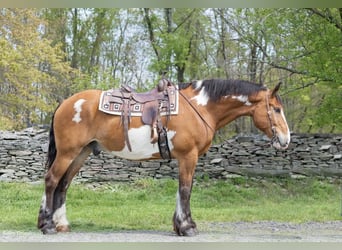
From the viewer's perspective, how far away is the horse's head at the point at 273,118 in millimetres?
5188

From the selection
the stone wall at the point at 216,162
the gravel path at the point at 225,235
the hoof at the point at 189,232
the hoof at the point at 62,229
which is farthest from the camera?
the stone wall at the point at 216,162

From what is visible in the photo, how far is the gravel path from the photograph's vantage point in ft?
15.6

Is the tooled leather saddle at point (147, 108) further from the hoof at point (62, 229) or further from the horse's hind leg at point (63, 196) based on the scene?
the hoof at point (62, 229)

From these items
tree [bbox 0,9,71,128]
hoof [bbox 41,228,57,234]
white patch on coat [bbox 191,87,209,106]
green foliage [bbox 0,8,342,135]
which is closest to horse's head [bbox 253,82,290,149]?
white patch on coat [bbox 191,87,209,106]

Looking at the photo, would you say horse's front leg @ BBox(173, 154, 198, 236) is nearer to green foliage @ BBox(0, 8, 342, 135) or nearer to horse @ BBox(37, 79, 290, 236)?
horse @ BBox(37, 79, 290, 236)

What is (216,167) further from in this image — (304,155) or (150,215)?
(150,215)

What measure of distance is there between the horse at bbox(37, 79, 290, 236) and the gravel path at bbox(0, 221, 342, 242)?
0.22 m

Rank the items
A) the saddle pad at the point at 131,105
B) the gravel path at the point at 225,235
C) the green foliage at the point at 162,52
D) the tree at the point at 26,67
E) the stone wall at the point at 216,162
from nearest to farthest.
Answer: the gravel path at the point at 225,235 < the saddle pad at the point at 131,105 < the green foliage at the point at 162,52 < the stone wall at the point at 216,162 < the tree at the point at 26,67

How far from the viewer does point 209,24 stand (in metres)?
16.2

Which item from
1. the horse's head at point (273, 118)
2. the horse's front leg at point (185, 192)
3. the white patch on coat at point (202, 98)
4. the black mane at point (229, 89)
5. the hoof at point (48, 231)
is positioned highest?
the black mane at point (229, 89)

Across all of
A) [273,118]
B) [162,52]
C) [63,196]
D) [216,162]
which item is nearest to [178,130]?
[273,118]

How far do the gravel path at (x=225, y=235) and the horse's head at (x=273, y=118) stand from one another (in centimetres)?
101

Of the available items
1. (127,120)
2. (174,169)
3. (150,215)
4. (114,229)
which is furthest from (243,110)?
(174,169)

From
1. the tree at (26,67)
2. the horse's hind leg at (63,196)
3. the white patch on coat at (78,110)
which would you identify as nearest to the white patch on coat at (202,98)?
the white patch on coat at (78,110)
